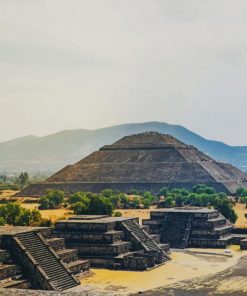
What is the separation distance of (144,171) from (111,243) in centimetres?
10719

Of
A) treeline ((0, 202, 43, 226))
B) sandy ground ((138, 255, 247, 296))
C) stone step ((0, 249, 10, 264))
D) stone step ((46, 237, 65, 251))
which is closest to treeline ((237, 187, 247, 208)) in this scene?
treeline ((0, 202, 43, 226))

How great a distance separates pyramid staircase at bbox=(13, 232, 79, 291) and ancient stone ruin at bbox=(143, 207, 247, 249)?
76.6 feet

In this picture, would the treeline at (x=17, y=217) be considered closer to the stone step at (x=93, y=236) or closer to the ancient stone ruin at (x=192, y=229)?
the stone step at (x=93, y=236)

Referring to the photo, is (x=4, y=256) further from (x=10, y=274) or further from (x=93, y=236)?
(x=93, y=236)

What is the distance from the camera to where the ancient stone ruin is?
217ft

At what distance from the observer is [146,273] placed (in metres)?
50.2

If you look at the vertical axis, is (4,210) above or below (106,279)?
above

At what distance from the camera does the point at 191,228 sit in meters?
67.9

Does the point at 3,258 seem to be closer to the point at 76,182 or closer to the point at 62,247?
the point at 62,247

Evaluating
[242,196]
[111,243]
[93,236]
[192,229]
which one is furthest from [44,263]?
[242,196]

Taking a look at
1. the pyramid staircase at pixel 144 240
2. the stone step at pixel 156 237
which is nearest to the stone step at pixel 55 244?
the pyramid staircase at pixel 144 240

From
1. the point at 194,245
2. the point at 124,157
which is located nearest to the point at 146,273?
the point at 194,245

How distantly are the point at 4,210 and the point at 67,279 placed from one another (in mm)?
25107

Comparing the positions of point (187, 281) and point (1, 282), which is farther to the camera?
point (187, 281)
